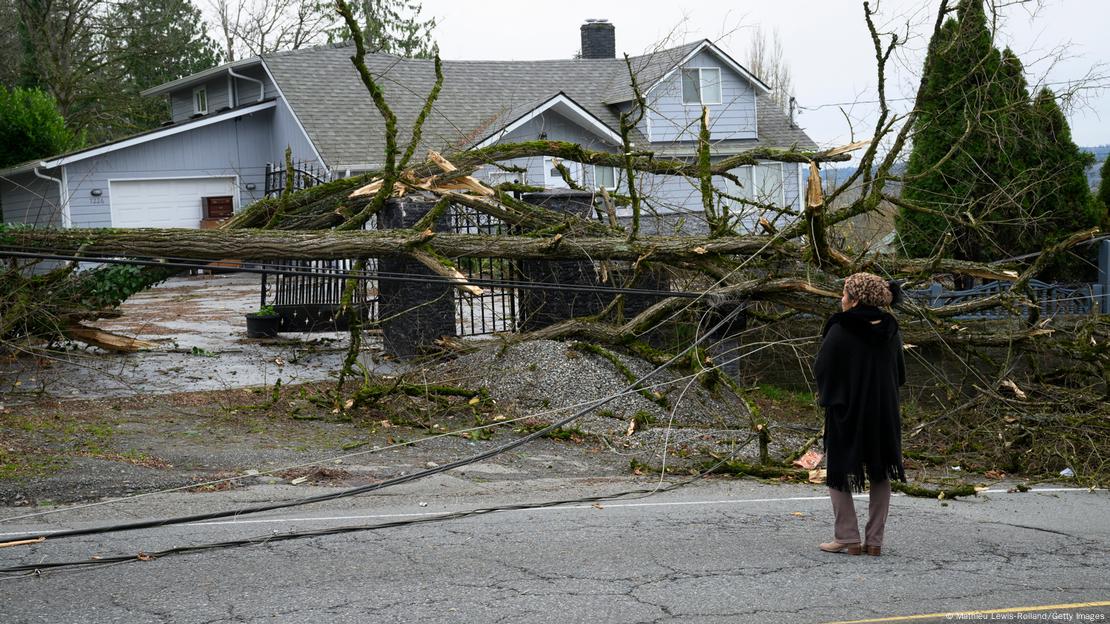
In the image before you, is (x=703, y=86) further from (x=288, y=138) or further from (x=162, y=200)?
(x=162, y=200)

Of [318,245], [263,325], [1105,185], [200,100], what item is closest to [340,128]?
[200,100]

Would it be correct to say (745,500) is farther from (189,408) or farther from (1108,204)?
(1108,204)

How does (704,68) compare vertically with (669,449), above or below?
above

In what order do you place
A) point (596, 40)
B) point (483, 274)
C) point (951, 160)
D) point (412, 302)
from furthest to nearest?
1. point (596, 40)
2. point (951, 160)
3. point (483, 274)
4. point (412, 302)

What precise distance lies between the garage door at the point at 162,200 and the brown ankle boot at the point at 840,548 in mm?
22486

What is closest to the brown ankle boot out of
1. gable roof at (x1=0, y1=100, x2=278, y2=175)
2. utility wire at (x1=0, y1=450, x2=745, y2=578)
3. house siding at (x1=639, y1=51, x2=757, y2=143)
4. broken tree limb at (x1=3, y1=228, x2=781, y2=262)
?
utility wire at (x1=0, y1=450, x2=745, y2=578)

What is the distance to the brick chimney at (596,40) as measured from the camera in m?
34.9

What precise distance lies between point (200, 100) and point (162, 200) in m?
6.35

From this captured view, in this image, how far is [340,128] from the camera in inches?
989

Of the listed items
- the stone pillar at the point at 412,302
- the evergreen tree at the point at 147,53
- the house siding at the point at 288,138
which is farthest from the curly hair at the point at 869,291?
the evergreen tree at the point at 147,53

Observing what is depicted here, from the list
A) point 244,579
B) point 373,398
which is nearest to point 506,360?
point 373,398

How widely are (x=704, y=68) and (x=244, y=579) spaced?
25.2 meters

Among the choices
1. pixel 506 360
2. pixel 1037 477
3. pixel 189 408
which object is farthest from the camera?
pixel 506 360

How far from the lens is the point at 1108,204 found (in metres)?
15.3
